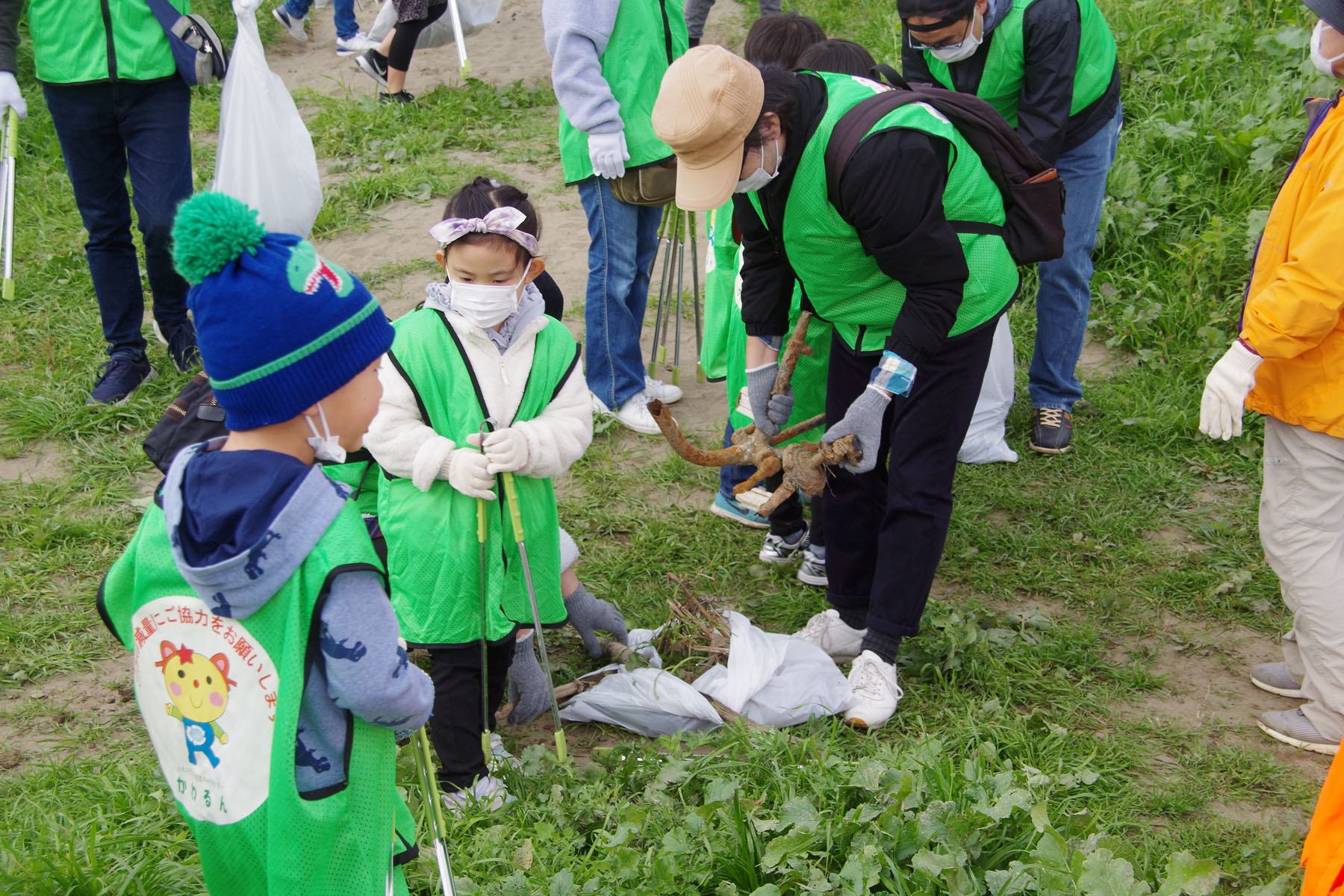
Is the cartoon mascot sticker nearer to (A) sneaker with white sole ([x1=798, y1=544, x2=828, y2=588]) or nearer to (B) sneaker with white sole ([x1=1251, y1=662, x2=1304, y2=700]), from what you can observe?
(A) sneaker with white sole ([x1=798, y1=544, x2=828, y2=588])

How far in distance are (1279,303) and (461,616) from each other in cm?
212

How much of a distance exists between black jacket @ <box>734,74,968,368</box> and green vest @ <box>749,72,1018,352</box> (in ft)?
0.10

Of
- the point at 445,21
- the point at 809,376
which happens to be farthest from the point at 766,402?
the point at 445,21

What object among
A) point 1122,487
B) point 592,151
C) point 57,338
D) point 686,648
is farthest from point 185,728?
point 57,338

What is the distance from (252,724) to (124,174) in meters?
3.93

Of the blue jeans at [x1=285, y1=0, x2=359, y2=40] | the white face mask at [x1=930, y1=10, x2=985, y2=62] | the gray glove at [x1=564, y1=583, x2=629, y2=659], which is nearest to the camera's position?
the gray glove at [x1=564, y1=583, x2=629, y2=659]

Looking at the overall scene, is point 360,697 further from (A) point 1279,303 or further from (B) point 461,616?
(A) point 1279,303

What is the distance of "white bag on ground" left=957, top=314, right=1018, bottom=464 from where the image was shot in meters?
4.32

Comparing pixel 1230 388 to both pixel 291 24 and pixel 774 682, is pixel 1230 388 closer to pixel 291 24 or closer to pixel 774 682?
pixel 774 682

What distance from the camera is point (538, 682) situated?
3.10 m

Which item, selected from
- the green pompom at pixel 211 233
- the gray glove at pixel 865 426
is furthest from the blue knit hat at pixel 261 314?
the gray glove at pixel 865 426

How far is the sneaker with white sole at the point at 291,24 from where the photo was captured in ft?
28.9

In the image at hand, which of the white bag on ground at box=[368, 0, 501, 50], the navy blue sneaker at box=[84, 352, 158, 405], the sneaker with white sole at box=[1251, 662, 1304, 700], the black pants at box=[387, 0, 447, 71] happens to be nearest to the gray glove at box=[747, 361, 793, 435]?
the sneaker with white sole at box=[1251, 662, 1304, 700]

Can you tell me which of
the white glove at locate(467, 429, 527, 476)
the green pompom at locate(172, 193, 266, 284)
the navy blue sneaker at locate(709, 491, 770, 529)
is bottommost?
the navy blue sneaker at locate(709, 491, 770, 529)
